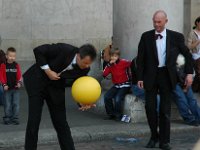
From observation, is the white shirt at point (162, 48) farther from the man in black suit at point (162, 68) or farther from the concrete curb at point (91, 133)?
the concrete curb at point (91, 133)

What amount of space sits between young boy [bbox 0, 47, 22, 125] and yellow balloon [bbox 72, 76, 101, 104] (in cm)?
367

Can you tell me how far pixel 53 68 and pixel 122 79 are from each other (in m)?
3.91

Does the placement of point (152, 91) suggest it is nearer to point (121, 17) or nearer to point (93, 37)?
point (121, 17)

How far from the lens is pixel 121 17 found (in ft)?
36.2

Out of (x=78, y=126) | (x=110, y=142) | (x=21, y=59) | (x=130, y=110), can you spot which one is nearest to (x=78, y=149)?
(x=110, y=142)

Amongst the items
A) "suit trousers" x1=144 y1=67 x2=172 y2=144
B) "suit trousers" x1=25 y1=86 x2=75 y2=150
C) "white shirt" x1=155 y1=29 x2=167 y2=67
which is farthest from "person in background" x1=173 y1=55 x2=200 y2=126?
"suit trousers" x1=25 y1=86 x2=75 y2=150

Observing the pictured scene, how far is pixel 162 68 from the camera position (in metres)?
8.45

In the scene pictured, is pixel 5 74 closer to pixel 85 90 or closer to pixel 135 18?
pixel 135 18

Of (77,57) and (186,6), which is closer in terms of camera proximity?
(77,57)

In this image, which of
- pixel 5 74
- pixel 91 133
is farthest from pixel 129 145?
pixel 5 74

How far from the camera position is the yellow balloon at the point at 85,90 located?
6512 millimetres

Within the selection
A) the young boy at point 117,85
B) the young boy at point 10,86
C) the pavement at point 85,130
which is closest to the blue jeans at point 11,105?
the young boy at point 10,86

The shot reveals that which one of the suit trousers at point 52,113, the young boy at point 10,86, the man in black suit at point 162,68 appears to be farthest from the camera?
the young boy at point 10,86

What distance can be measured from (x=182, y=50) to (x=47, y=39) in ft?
25.7
